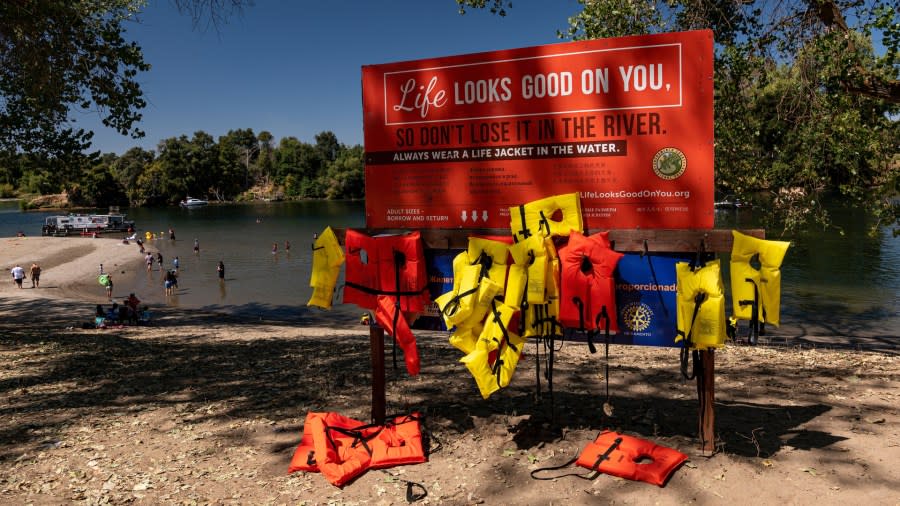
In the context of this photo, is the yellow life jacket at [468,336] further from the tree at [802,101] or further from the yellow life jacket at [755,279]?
the tree at [802,101]

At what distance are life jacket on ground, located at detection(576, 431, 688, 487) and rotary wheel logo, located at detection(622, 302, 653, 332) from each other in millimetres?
1098

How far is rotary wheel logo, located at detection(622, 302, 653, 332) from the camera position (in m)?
5.33

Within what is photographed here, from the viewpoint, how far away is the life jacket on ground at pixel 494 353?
521 cm

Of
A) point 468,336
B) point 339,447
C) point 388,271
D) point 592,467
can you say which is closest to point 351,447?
point 339,447

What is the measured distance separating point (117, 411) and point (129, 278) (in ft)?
130

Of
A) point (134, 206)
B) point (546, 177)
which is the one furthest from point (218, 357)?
point (134, 206)

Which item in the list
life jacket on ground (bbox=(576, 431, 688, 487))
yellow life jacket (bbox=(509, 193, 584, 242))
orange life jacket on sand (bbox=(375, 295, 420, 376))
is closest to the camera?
life jacket on ground (bbox=(576, 431, 688, 487))

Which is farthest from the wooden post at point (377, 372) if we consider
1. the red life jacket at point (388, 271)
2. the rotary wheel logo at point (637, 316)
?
the rotary wheel logo at point (637, 316)

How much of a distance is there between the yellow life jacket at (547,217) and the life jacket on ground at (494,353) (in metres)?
0.78

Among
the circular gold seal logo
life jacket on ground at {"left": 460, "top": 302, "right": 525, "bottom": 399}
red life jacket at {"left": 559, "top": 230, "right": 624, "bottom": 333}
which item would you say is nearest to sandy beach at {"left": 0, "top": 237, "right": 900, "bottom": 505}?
life jacket on ground at {"left": 460, "top": 302, "right": 525, "bottom": 399}

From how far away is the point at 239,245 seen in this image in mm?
62906

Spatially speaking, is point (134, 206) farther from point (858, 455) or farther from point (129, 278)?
point (858, 455)

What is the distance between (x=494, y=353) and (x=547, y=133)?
86.7 inches

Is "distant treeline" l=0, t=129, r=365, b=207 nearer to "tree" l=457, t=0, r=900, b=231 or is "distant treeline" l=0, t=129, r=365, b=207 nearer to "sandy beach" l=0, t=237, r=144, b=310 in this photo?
"sandy beach" l=0, t=237, r=144, b=310
